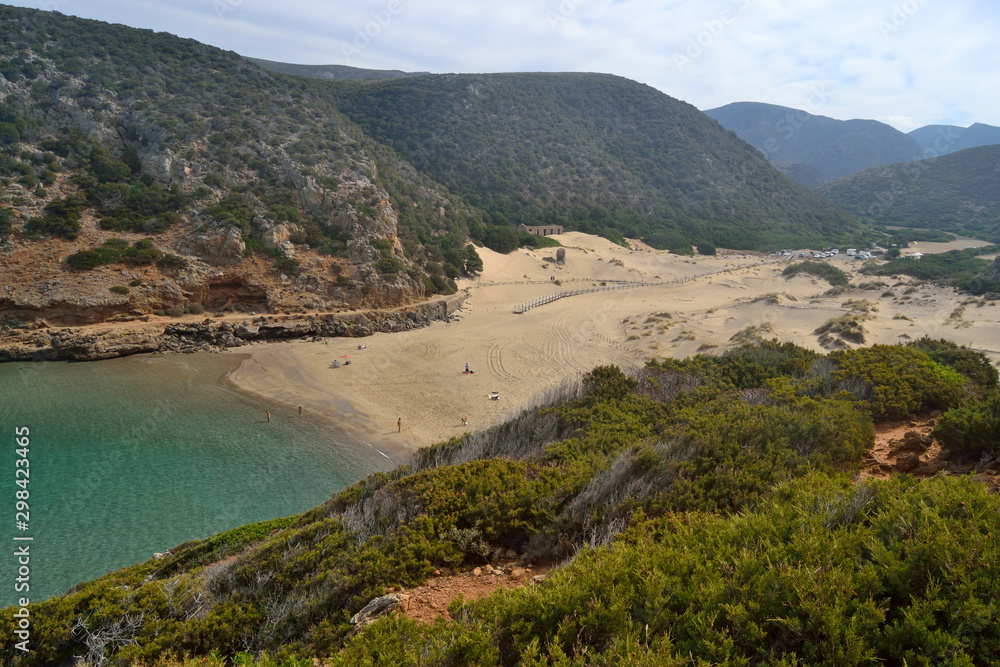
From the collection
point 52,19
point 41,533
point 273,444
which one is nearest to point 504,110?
point 52,19

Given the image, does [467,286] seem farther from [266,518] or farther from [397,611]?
[397,611]

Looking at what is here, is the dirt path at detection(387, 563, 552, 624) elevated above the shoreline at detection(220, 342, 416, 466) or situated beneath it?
elevated above

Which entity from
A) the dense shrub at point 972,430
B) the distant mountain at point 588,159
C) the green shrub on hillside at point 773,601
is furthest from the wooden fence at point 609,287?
the green shrub on hillside at point 773,601

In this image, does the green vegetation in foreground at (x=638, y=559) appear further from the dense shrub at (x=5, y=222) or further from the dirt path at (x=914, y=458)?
the dense shrub at (x=5, y=222)

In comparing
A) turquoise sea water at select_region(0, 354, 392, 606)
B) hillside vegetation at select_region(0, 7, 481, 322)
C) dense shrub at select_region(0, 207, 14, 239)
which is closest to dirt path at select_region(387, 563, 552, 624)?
turquoise sea water at select_region(0, 354, 392, 606)

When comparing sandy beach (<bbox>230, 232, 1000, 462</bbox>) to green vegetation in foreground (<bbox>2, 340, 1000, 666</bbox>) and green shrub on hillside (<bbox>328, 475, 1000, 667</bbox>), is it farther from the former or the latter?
green shrub on hillside (<bbox>328, 475, 1000, 667</bbox>)

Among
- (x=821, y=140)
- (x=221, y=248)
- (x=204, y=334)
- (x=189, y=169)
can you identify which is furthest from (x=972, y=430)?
(x=821, y=140)

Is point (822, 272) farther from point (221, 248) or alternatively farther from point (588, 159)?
point (221, 248)
